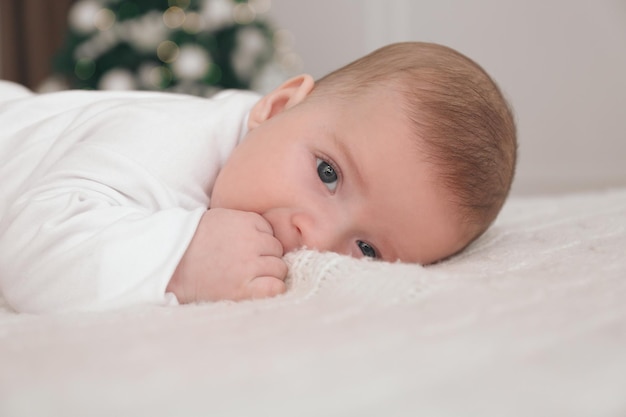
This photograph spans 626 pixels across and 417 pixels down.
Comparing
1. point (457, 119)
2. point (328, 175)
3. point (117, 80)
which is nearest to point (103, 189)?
point (328, 175)

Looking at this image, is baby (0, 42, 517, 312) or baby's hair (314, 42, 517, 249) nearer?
baby (0, 42, 517, 312)

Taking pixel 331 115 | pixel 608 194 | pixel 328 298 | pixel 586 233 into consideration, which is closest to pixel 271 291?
pixel 328 298

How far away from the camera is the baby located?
844 millimetres

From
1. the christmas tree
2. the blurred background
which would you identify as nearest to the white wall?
the blurred background

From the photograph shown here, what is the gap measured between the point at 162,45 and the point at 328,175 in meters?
2.61

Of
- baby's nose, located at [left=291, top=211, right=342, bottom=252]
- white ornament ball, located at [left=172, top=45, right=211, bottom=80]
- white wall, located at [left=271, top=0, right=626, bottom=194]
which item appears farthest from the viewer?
white wall, located at [left=271, top=0, right=626, bottom=194]

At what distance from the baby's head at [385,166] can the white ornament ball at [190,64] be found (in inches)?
91.5

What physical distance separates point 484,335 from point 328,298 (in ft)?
0.70

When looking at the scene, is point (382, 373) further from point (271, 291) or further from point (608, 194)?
point (608, 194)

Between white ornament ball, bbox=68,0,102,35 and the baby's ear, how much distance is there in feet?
8.09

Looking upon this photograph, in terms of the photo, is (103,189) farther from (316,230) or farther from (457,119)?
(457,119)

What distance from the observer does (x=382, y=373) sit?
477 mm

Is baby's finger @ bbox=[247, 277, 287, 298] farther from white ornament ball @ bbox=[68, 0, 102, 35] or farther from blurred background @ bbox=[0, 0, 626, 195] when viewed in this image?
white ornament ball @ bbox=[68, 0, 102, 35]

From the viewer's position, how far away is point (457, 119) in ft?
3.26
